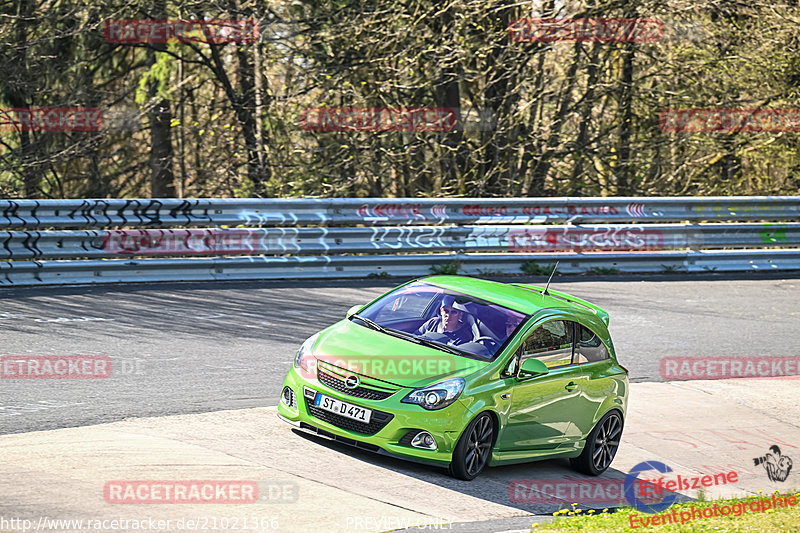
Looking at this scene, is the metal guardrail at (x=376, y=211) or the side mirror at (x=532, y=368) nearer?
the side mirror at (x=532, y=368)

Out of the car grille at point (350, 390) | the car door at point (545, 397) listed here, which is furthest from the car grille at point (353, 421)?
the car door at point (545, 397)

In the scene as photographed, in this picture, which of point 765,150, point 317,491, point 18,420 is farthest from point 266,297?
point 765,150

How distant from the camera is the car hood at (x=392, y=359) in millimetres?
7609

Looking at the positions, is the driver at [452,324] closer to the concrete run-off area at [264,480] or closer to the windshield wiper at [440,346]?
the windshield wiper at [440,346]

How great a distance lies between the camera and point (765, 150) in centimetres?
2145

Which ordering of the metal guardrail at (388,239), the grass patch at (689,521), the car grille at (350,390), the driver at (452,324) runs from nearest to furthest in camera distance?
the grass patch at (689,521) → the car grille at (350,390) → the driver at (452,324) → the metal guardrail at (388,239)

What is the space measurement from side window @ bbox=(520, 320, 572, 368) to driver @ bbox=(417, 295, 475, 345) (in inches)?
19.3

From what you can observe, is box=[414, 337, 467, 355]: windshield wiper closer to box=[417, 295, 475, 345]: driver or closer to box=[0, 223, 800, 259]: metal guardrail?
box=[417, 295, 475, 345]: driver

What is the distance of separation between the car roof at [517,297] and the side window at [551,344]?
0.54 ft

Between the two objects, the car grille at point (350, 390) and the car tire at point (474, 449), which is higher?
the car grille at point (350, 390)

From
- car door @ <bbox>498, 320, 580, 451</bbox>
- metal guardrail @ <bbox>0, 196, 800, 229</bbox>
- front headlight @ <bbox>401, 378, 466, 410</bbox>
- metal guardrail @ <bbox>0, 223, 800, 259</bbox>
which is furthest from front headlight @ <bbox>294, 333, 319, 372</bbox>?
metal guardrail @ <bbox>0, 196, 800, 229</bbox>

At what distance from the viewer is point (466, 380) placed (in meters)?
7.54

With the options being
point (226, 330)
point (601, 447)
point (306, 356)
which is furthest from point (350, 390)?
point (226, 330)

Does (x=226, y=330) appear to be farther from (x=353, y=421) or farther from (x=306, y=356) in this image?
(x=353, y=421)
